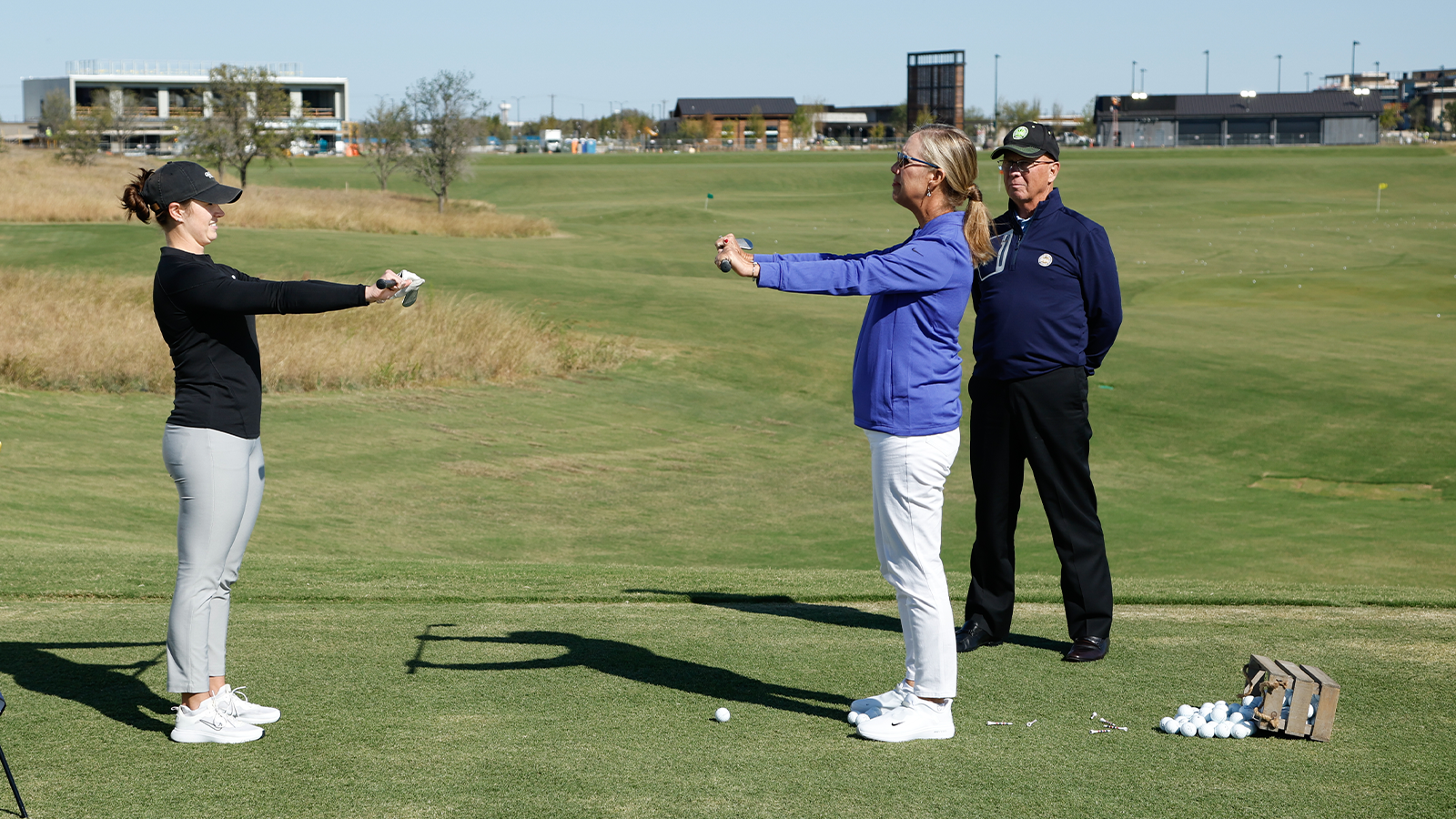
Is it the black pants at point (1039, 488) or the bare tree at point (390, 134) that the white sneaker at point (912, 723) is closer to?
the black pants at point (1039, 488)

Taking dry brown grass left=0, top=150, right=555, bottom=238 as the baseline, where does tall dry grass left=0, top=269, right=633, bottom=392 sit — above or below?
below

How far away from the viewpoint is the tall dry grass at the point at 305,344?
16234 millimetres

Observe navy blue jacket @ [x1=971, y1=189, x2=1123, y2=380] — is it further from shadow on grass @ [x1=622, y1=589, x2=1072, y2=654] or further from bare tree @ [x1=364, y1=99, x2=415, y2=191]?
bare tree @ [x1=364, y1=99, x2=415, y2=191]

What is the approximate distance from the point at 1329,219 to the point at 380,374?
4990cm

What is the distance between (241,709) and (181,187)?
1884 millimetres

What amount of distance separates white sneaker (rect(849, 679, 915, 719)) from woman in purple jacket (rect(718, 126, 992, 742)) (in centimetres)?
3

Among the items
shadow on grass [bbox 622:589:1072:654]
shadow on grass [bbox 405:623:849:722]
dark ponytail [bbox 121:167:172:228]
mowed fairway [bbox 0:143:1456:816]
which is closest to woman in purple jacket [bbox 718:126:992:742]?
mowed fairway [bbox 0:143:1456:816]

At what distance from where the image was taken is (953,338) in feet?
15.2

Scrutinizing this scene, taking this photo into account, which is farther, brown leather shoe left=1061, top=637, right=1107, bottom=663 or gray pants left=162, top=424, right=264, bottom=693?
brown leather shoe left=1061, top=637, right=1107, bottom=663

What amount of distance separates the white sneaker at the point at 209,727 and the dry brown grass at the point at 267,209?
104 ft

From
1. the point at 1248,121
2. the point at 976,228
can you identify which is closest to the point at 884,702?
the point at 976,228

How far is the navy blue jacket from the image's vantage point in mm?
5926

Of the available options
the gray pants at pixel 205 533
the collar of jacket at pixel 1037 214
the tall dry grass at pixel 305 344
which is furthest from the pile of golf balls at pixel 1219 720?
the tall dry grass at pixel 305 344

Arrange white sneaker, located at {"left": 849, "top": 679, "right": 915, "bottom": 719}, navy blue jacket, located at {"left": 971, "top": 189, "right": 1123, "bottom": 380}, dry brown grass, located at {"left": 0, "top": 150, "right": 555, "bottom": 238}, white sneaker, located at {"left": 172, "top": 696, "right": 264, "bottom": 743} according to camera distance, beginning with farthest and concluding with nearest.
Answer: dry brown grass, located at {"left": 0, "top": 150, "right": 555, "bottom": 238} < navy blue jacket, located at {"left": 971, "top": 189, "right": 1123, "bottom": 380} < white sneaker, located at {"left": 849, "top": 679, "right": 915, "bottom": 719} < white sneaker, located at {"left": 172, "top": 696, "right": 264, "bottom": 743}
